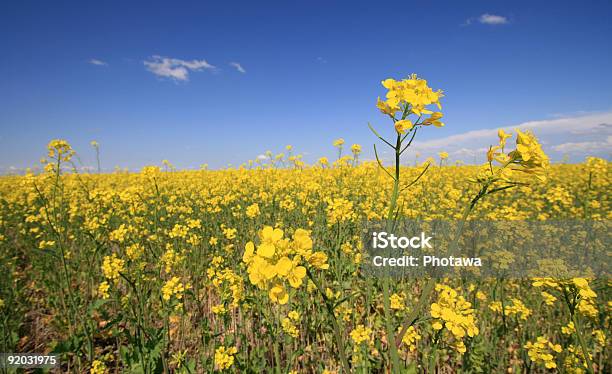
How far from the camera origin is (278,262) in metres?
1.03

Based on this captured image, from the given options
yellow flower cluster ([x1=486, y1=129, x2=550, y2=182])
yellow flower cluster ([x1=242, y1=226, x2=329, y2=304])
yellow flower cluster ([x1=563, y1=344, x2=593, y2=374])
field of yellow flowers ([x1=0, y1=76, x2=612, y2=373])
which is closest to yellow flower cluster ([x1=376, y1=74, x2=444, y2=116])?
field of yellow flowers ([x1=0, y1=76, x2=612, y2=373])

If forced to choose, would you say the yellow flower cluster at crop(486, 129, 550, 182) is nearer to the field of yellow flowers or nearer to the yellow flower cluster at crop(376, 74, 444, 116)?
the field of yellow flowers

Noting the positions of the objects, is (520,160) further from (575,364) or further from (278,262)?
(575,364)

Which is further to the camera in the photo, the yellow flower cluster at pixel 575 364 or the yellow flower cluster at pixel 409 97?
the yellow flower cluster at pixel 575 364

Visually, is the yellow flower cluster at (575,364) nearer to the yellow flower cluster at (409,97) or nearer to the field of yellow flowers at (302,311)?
the field of yellow flowers at (302,311)

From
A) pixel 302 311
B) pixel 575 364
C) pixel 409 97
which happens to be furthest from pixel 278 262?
pixel 575 364

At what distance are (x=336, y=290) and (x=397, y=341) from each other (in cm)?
230

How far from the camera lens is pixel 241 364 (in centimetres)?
221

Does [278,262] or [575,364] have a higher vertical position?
[278,262]

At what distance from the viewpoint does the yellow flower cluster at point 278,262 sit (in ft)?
3.30

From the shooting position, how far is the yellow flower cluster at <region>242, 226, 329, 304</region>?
1006mm

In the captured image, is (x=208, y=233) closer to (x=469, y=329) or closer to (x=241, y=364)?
(x=241, y=364)

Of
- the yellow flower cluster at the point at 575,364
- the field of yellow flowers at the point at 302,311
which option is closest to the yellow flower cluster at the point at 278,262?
the field of yellow flowers at the point at 302,311

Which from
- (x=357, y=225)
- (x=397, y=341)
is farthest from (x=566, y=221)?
(x=397, y=341)
